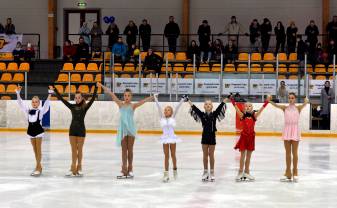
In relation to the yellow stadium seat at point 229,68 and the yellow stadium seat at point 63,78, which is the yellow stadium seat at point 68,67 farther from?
the yellow stadium seat at point 229,68

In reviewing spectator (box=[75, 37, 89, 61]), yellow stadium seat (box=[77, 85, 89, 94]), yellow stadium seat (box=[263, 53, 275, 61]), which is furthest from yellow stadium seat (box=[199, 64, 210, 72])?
spectator (box=[75, 37, 89, 61])

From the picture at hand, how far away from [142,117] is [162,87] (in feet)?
4.40

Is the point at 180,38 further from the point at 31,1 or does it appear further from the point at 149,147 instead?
the point at 149,147

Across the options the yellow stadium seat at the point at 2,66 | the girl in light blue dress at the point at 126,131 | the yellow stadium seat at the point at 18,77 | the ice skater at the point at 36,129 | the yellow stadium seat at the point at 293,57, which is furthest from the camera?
the yellow stadium seat at the point at 2,66

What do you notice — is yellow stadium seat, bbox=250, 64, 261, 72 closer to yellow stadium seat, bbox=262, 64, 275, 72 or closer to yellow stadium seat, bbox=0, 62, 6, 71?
yellow stadium seat, bbox=262, 64, 275, 72

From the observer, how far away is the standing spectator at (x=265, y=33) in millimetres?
27641

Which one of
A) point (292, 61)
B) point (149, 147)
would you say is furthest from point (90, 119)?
point (292, 61)

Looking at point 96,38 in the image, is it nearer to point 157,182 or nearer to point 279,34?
point 279,34

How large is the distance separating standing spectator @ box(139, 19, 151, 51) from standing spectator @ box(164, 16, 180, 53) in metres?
0.71

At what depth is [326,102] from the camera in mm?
21469

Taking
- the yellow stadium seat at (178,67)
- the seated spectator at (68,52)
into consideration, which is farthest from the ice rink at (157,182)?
the seated spectator at (68,52)

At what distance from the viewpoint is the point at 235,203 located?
10.5m

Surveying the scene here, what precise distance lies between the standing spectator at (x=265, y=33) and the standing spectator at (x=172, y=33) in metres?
3.47

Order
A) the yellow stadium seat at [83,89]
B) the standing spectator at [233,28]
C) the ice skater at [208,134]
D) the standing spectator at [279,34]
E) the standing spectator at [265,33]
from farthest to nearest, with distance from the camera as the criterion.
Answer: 1. the standing spectator at [233,28]
2. the standing spectator at [265,33]
3. the standing spectator at [279,34]
4. the yellow stadium seat at [83,89]
5. the ice skater at [208,134]
